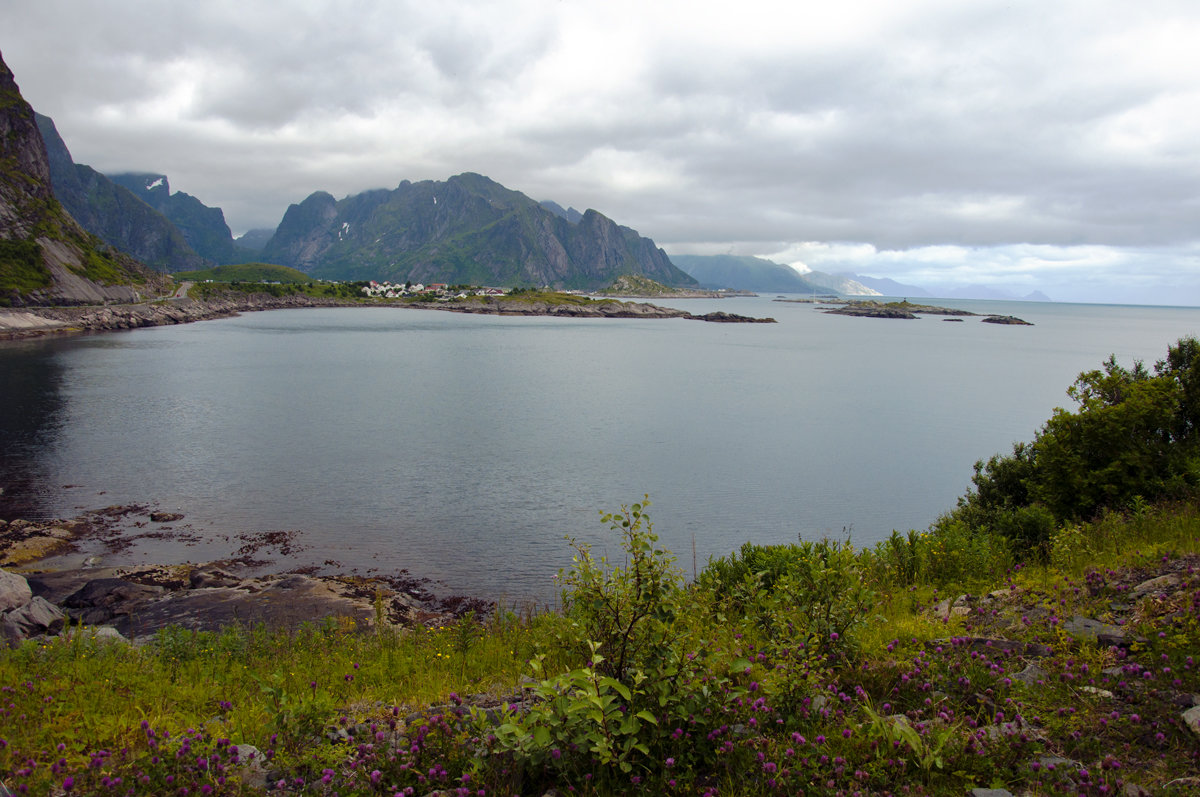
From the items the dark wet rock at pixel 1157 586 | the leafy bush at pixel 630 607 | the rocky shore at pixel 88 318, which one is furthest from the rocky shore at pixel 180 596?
the rocky shore at pixel 88 318

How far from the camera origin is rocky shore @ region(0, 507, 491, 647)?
16.6 m

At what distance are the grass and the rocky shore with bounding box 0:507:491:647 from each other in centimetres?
828

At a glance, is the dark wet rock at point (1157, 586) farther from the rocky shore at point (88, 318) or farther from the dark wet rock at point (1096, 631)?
the rocky shore at point (88, 318)

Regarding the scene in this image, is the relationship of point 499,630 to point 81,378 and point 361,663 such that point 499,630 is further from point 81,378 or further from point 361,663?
point 81,378

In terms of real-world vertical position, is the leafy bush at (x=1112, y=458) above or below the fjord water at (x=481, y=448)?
above

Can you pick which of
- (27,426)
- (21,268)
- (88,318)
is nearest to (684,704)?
(27,426)

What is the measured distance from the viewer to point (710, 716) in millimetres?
5926

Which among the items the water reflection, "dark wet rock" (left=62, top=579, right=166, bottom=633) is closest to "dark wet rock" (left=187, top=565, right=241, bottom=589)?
"dark wet rock" (left=62, top=579, right=166, bottom=633)

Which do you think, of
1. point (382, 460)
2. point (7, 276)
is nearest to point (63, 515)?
point (382, 460)

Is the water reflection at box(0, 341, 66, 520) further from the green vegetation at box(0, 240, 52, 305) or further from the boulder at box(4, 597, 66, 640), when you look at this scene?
the green vegetation at box(0, 240, 52, 305)

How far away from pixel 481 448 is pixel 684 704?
121 feet

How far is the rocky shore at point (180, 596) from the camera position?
1659cm

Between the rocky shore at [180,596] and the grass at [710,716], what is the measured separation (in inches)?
326

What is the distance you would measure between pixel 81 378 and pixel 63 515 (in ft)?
157
